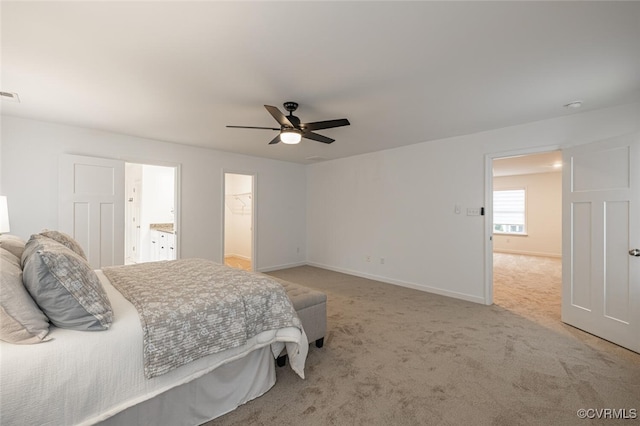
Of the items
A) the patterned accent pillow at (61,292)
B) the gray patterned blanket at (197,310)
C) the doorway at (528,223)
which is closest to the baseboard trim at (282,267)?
the gray patterned blanket at (197,310)

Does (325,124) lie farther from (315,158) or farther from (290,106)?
Answer: (315,158)

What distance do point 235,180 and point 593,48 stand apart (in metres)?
7.18

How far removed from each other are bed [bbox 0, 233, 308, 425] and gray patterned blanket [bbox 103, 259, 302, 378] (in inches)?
1.6

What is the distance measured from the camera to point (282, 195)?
6.14m

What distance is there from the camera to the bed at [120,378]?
114 centimetres

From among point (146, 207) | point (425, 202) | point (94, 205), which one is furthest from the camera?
point (146, 207)

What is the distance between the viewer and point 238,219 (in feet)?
25.1

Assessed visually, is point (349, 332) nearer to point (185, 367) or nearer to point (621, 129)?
point (185, 367)

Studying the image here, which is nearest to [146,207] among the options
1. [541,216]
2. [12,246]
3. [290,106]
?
[12,246]

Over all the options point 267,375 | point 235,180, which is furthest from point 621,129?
point 235,180

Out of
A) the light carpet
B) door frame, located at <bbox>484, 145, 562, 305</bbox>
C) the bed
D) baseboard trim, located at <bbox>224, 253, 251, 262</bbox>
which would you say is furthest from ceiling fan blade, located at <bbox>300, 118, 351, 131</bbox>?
baseboard trim, located at <bbox>224, 253, 251, 262</bbox>

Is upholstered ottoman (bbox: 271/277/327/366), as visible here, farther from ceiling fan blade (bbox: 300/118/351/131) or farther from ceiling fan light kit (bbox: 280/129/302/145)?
ceiling fan blade (bbox: 300/118/351/131)

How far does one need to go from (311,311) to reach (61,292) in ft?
5.69

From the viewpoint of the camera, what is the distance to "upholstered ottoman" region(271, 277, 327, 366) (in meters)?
A: 2.43
